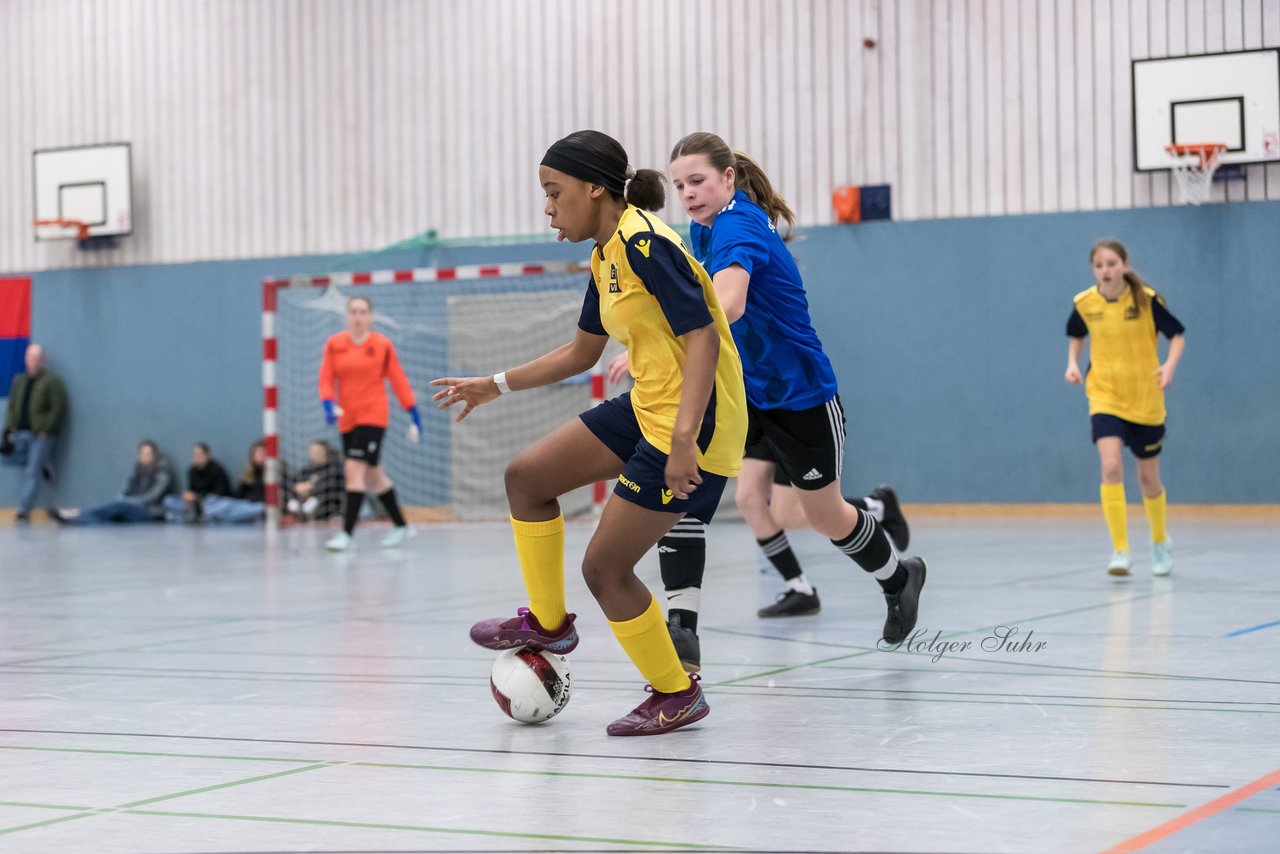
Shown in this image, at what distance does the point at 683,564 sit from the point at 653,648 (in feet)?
3.42

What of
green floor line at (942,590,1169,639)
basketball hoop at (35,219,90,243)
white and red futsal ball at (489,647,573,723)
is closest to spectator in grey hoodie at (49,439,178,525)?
basketball hoop at (35,219,90,243)

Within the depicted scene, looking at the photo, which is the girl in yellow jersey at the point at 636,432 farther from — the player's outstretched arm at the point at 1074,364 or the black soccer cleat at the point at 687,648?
the player's outstretched arm at the point at 1074,364

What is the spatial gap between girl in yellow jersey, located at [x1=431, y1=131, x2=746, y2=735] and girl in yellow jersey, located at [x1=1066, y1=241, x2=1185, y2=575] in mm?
5115

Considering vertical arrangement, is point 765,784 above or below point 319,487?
above

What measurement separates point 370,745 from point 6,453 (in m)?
17.7

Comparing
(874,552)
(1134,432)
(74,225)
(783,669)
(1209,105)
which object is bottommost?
(783,669)

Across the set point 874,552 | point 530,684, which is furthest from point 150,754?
point 874,552

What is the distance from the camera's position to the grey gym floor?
130 inches

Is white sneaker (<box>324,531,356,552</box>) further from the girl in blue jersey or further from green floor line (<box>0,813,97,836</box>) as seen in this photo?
green floor line (<box>0,813,97,836</box>)

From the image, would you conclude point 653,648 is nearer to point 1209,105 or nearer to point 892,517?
point 892,517

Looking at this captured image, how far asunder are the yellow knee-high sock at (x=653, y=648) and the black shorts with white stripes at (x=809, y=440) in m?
1.47

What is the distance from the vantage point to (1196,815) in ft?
10.8

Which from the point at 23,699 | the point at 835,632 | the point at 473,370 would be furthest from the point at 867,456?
the point at 23,699

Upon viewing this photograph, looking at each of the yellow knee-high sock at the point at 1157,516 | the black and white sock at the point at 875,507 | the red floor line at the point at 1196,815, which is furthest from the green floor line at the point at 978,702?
the yellow knee-high sock at the point at 1157,516
